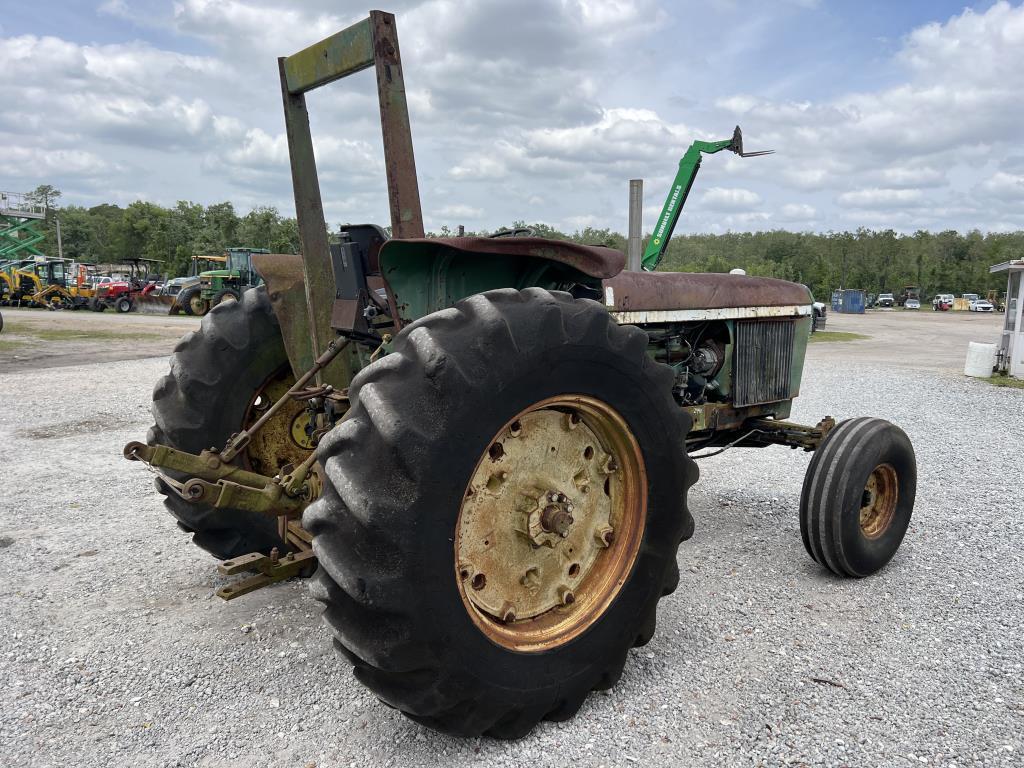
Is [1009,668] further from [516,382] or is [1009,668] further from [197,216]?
[197,216]

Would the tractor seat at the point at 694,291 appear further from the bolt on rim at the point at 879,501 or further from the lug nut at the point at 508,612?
the lug nut at the point at 508,612

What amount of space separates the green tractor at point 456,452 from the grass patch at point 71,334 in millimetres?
16899

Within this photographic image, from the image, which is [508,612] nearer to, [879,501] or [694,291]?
[694,291]

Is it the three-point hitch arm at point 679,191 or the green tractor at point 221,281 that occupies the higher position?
the three-point hitch arm at point 679,191

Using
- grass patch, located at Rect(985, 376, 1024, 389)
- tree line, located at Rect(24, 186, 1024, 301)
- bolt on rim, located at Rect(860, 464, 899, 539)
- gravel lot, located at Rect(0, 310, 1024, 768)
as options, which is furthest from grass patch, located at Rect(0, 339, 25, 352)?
tree line, located at Rect(24, 186, 1024, 301)

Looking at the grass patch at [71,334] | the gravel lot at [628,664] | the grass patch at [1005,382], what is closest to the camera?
the gravel lot at [628,664]

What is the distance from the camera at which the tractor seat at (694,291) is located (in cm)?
358

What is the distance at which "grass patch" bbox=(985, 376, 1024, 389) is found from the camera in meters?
12.7

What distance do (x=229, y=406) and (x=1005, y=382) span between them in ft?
46.9

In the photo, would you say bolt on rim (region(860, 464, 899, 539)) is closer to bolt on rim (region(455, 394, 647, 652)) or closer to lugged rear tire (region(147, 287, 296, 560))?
bolt on rim (region(455, 394, 647, 652))

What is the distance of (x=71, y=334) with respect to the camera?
1869 centimetres

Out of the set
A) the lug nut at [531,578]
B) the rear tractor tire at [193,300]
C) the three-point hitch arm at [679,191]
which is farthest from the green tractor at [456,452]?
the rear tractor tire at [193,300]

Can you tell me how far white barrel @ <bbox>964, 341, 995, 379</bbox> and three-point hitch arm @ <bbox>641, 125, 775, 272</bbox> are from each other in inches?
342

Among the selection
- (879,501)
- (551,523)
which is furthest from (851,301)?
(551,523)
